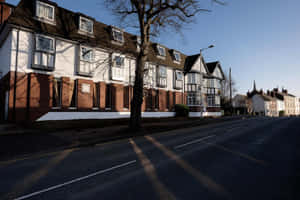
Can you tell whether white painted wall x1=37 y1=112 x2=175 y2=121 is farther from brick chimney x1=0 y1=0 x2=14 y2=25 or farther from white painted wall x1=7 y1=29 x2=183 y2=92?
brick chimney x1=0 y1=0 x2=14 y2=25

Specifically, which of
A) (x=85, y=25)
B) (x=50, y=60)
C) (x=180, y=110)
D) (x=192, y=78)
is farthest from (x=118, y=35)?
(x=192, y=78)

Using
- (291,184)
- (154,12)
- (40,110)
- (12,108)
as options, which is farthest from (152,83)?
(291,184)

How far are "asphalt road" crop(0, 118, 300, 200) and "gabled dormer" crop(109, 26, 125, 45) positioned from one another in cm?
1603

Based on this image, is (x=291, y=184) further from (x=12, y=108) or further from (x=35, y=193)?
(x=12, y=108)

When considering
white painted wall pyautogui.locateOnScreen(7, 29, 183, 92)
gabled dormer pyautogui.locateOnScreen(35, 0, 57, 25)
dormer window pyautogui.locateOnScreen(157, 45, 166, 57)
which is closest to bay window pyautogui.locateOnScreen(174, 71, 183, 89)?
dormer window pyautogui.locateOnScreen(157, 45, 166, 57)

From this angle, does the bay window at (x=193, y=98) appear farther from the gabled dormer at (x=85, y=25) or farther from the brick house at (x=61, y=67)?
the gabled dormer at (x=85, y=25)

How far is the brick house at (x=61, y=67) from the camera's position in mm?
13453

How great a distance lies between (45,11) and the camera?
49.9ft

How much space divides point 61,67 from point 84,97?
11.2 ft

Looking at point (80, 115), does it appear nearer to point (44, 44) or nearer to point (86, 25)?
point (44, 44)

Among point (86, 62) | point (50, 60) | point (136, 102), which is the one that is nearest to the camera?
point (136, 102)

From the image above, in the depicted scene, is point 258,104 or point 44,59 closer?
point 44,59

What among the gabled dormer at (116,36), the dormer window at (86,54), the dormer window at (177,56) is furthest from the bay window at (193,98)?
the dormer window at (86,54)

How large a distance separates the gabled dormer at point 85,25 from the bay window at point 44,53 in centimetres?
358
